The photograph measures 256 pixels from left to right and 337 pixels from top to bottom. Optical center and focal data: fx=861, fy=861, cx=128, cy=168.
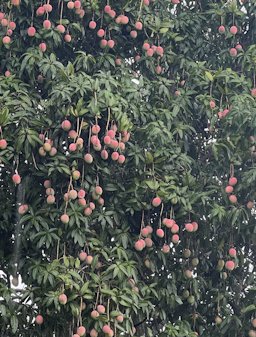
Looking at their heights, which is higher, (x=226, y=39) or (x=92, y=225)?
(x=226, y=39)

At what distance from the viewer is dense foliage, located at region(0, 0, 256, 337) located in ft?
13.3

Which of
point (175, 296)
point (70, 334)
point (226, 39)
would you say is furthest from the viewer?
point (226, 39)

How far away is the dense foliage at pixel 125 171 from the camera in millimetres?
4059

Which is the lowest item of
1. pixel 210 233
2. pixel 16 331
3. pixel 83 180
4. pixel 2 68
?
pixel 16 331

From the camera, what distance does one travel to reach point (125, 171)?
4387 millimetres

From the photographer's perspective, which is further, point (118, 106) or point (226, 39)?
point (226, 39)

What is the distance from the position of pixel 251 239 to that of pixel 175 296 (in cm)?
49

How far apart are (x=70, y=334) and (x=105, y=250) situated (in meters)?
0.43

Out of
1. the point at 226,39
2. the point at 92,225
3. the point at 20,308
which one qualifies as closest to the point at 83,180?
the point at 92,225

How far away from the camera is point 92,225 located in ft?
14.0

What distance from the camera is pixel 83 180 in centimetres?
418

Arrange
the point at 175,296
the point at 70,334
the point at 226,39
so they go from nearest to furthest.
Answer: the point at 70,334 → the point at 175,296 → the point at 226,39

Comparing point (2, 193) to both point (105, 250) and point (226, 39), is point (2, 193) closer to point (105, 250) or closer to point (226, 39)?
point (105, 250)

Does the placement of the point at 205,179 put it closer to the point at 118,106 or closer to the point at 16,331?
the point at 118,106
